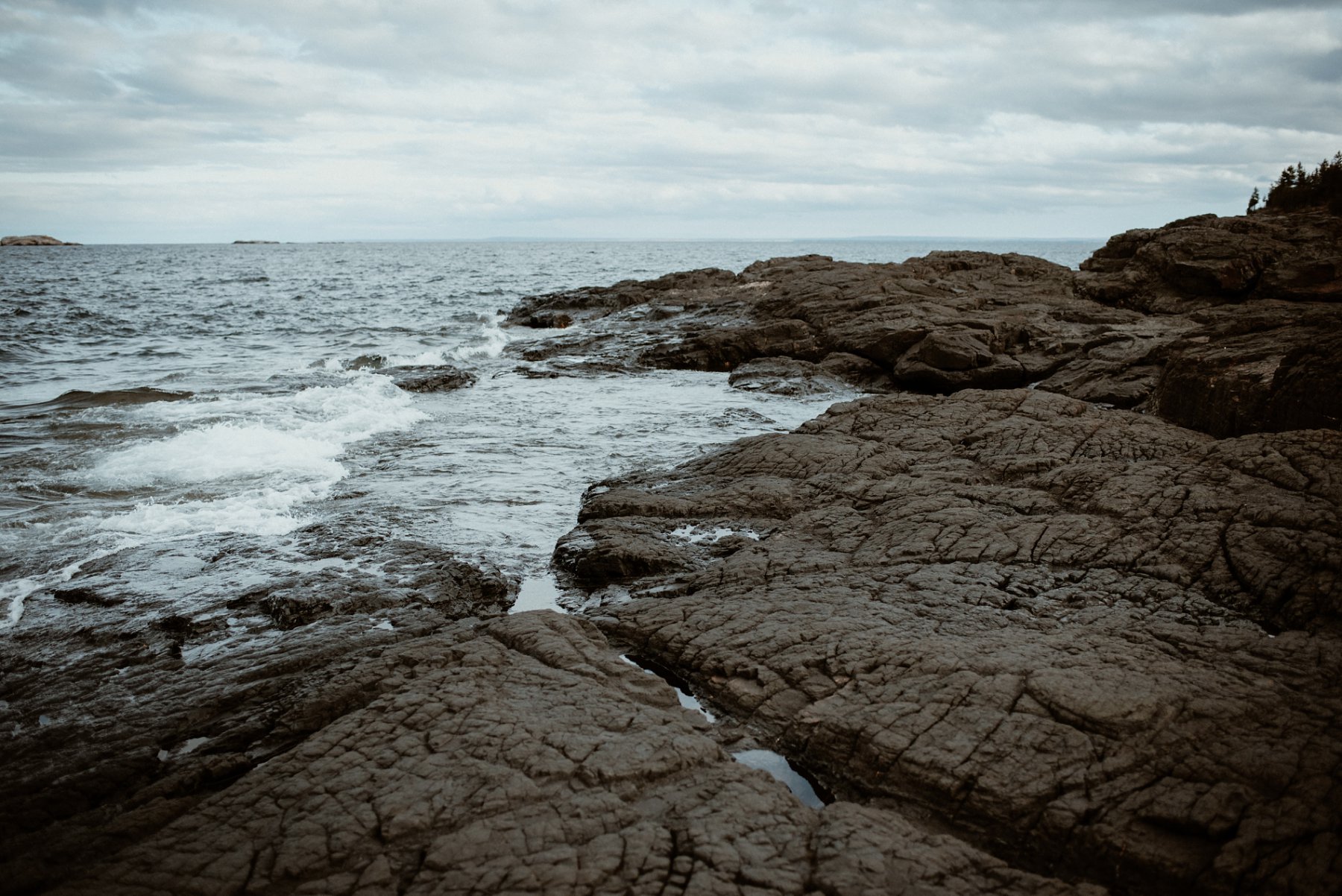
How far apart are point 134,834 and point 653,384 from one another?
15.7 metres

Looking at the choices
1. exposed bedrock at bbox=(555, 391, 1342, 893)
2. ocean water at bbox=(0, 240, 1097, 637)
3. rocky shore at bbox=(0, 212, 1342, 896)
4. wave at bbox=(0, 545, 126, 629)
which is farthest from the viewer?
ocean water at bbox=(0, 240, 1097, 637)

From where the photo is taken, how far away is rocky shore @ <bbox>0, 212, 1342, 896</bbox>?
12.5ft

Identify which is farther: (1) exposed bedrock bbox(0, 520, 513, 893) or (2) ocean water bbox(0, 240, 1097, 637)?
(2) ocean water bbox(0, 240, 1097, 637)

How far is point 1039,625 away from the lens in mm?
5863

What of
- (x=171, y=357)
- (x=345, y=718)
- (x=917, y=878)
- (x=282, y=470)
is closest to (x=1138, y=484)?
(x=917, y=878)

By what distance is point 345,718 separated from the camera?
4.87 m

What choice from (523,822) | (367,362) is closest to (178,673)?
(523,822)

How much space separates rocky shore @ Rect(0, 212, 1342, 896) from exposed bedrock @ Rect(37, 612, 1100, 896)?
19 millimetres

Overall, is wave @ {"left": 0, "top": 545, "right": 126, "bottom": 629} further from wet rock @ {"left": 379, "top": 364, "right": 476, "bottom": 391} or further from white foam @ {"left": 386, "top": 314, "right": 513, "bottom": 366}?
white foam @ {"left": 386, "top": 314, "right": 513, "bottom": 366}

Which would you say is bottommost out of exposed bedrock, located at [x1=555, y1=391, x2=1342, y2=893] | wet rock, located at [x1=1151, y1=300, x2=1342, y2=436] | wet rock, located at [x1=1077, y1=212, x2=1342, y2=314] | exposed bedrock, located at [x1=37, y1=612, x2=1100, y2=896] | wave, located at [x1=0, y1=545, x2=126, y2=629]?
wave, located at [x1=0, y1=545, x2=126, y2=629]

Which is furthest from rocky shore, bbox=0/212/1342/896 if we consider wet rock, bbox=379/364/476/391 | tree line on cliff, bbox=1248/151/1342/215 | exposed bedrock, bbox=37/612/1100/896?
tree line on cliff, bbox=1248/151/1342/215

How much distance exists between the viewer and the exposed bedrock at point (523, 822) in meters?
3.63

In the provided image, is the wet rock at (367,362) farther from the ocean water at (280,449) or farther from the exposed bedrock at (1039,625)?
the exposed bedrock at (1039,625)

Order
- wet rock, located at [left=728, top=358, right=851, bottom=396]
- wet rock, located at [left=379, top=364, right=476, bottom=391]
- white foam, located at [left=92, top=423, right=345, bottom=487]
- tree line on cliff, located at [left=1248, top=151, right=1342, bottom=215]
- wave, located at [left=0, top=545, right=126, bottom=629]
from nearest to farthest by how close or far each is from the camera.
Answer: wave, located at [left=0, top=545, right=126, bottom=629]
white foam, located at [left=92, top=423, right=345, bottom=487]
wet rock, located at [left=728, top=358, right=851, bottom=396]
wet rock, located at [left=379, top=364, right=476, bottom=391]
tree line on cliff, located at [left=1248, top=151, right=1342, bottom=215]
